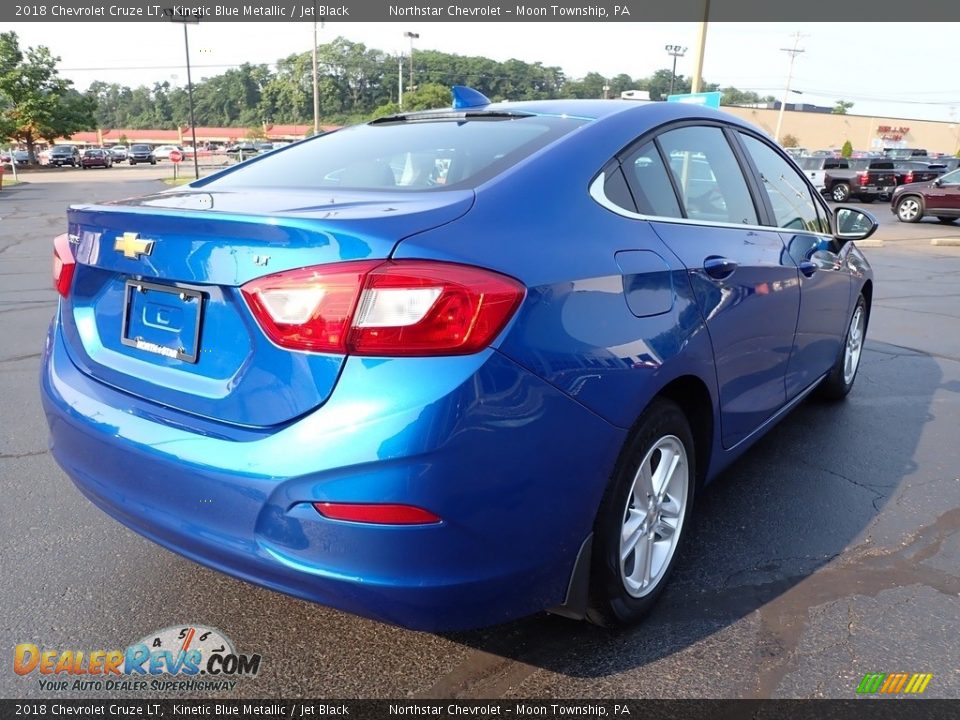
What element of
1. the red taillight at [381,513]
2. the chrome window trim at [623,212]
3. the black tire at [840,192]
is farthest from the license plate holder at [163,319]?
the black tire at [840,192]

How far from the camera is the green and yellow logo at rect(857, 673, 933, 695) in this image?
2.21 m

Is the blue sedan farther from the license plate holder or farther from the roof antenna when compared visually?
the roof antenna

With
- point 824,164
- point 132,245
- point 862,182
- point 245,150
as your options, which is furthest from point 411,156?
point 245,150

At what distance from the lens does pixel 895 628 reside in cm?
250

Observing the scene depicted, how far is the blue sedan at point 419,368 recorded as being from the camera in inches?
67.6

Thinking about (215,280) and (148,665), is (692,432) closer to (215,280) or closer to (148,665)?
(215,280)

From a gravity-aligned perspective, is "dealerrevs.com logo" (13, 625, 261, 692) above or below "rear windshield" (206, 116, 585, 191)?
below

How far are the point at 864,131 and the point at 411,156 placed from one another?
103557 millimetres

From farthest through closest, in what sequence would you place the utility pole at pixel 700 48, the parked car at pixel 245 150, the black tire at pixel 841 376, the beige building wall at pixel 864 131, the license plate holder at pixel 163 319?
the beige building wall at pixel 864 131 → the parked car at pixel 245 150 → the utility pole at pixel 700 48 → the black tire at pixel 841 376 → the license plate holder at pixel 163 319

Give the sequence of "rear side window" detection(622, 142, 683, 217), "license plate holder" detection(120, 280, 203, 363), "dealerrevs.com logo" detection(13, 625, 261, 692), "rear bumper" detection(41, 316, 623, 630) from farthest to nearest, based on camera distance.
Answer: "rear side window" detection(622, 142, 683, 217)
"dealerrevs.com logo" detection(13, 625, 261, 692)
"license plate holder" detection(120, 280, 203, 363)
"rear bumper" detection(41, 316, 623, 630)

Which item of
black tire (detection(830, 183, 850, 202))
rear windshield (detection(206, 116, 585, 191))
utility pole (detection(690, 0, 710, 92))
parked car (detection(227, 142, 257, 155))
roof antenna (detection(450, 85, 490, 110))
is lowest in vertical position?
parked car (detection(227, 142, 257, 155))

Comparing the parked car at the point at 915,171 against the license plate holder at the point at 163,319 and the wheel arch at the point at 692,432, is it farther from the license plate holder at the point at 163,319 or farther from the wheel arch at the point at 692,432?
the license plate holder at the point at 163,319

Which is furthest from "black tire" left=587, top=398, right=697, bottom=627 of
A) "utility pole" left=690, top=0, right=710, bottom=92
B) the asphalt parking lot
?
"utility pole" left=690, top=0, right=710, bottom=92

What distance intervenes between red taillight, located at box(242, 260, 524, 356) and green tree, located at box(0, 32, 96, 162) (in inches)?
2321
